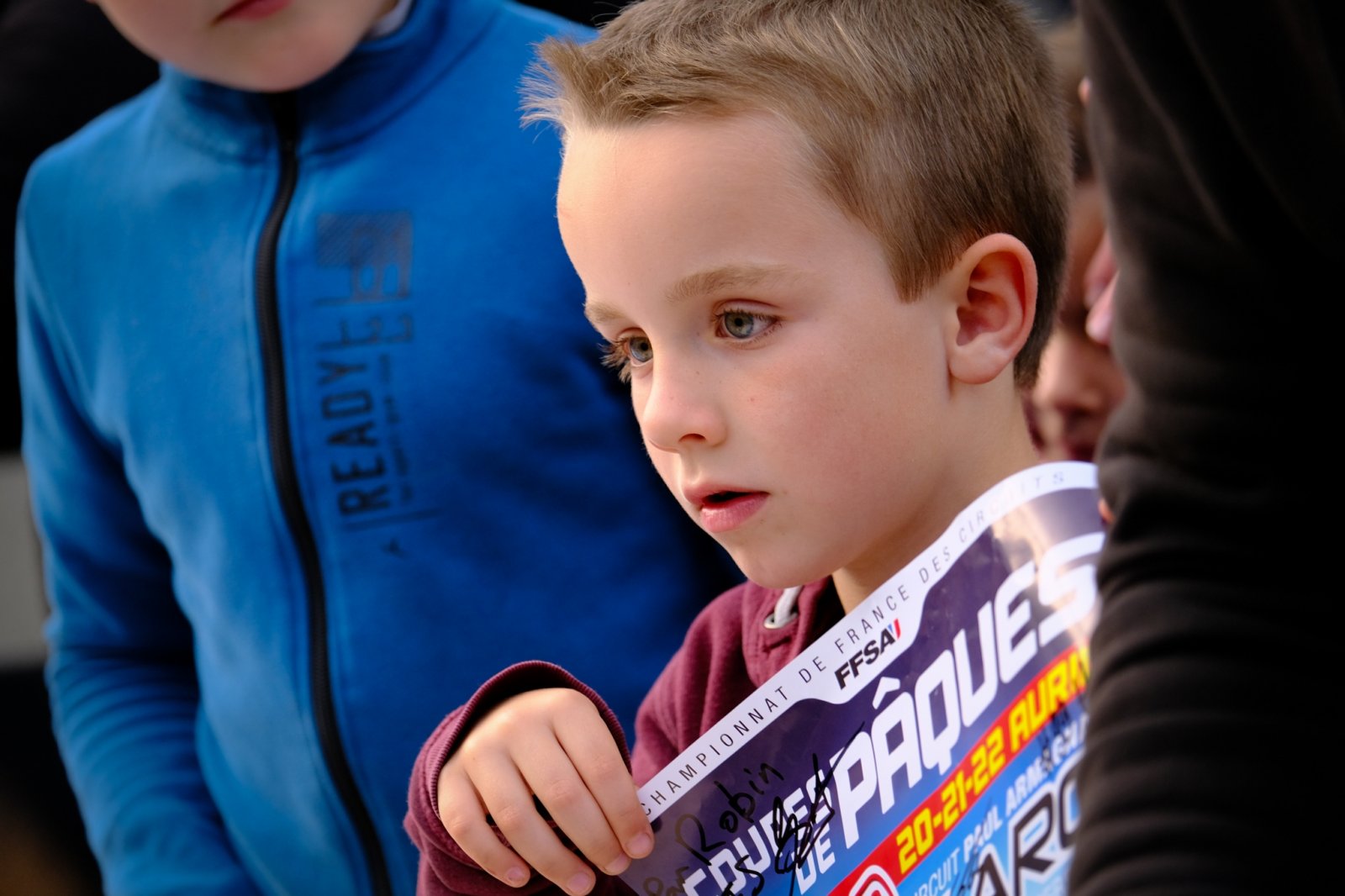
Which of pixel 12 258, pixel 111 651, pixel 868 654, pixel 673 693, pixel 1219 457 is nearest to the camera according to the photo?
pixel 1219 457

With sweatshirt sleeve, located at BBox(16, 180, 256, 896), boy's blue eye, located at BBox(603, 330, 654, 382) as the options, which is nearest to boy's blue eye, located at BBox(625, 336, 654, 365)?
boy's blue eye, located at BBox(603, 330, 654, 382)

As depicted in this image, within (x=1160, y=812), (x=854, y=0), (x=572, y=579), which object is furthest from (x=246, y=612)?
(x=1160, y=812)

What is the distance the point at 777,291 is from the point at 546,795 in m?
0.28

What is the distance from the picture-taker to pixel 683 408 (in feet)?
2.30

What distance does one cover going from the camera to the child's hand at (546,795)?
70 cm

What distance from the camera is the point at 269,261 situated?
3.42 feet

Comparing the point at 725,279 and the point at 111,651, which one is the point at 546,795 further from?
the point at 111,651

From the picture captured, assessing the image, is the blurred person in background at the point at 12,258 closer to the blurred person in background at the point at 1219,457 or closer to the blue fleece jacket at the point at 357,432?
the blue fleece jacket at the point at 357,432

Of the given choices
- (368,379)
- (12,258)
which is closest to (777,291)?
(368,379)

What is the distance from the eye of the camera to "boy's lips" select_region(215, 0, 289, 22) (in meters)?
1.00

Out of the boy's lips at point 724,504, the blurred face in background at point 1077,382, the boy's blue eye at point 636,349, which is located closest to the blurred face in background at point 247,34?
the boy's blue eye at point 636,349

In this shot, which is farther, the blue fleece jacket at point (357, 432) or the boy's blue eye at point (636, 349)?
the blue fleece jacket at point (357, 432)

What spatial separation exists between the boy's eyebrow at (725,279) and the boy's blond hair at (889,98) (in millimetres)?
54
